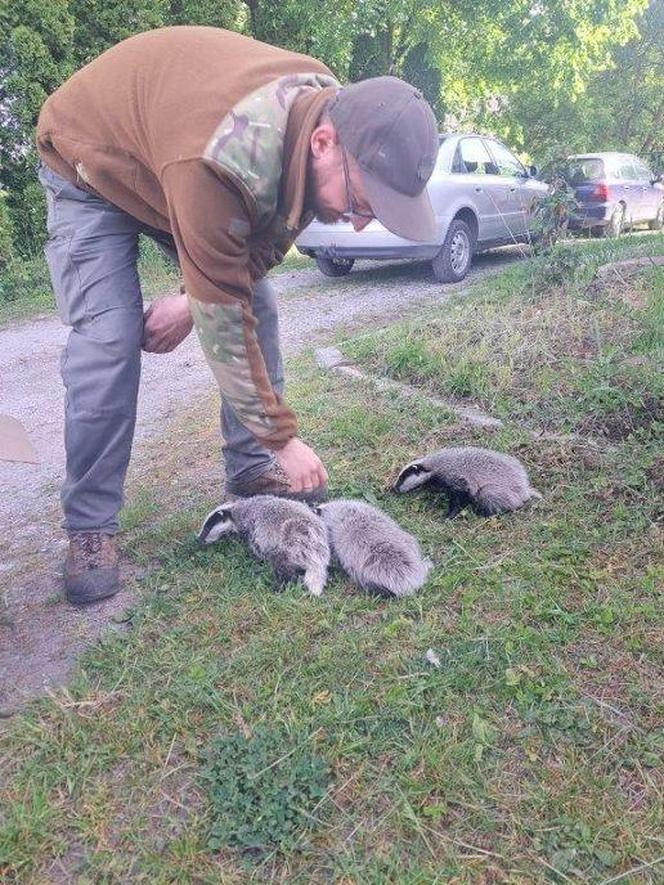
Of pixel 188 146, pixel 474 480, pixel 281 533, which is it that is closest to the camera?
pixel 188 146

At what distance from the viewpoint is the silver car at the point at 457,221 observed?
9.17m

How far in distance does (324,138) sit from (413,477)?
5.64 feet

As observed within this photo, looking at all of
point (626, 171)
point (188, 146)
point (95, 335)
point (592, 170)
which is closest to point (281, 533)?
point (95, 335)

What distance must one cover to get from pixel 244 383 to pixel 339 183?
0.72 metres

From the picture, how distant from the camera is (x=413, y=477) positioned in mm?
3551

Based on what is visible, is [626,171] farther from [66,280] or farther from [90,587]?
[90,587]

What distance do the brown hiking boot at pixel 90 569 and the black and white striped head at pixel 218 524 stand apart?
0.39 metres

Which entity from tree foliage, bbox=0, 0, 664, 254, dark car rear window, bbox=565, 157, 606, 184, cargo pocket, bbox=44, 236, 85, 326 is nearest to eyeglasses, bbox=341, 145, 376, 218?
cargo pocket, bbox=44, 236, 85, 326

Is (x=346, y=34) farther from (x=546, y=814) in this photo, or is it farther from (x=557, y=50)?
(x=546, y=814)

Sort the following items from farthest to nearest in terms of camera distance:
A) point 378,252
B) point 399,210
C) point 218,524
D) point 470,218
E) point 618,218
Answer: point 618,218 < point 470,218 < point 378,252 < point 218,524 < point 399,210

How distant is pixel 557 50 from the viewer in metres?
15.7

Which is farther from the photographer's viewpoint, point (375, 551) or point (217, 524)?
point (217, 524)

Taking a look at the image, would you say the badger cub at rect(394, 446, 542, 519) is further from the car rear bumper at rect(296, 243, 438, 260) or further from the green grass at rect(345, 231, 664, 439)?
the car rear bumper at rect(296, 243, 438, 260)

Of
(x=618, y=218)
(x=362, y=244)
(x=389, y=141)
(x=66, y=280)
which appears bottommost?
(x=618, y=218)
